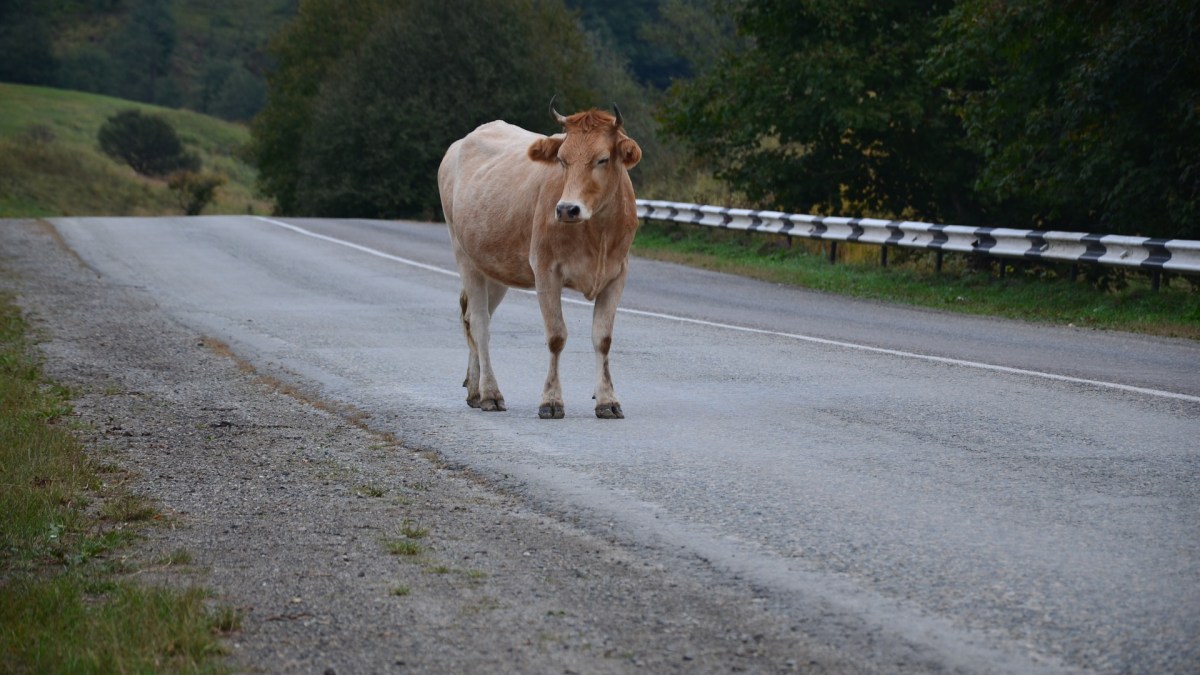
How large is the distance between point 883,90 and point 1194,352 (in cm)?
1366

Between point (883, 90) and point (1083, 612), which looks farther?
point (883, 90)

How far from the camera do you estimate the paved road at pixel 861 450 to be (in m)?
5.05

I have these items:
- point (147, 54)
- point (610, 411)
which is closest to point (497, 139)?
point (610, 411)

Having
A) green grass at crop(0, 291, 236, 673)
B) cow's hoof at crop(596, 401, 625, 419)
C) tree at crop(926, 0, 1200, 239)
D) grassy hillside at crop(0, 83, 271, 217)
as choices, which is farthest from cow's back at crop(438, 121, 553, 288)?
grassy hillside at crop(0, 83, 271, 217)

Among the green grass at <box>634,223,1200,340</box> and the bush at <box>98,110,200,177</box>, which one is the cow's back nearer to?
the green grass at <box>634,223,1200,340</box>

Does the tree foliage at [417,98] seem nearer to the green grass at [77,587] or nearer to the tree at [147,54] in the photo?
the green grass at [77,587]

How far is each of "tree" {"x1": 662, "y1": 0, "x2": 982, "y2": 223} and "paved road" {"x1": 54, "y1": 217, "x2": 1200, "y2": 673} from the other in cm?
938

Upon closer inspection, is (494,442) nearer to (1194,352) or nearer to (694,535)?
(694,535)

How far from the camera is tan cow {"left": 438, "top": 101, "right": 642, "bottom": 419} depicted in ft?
30.7

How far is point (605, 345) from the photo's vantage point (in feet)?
31.3

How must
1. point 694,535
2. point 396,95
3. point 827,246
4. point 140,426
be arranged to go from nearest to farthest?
point 694,535
point 140,426
point 827,246
point 396,95

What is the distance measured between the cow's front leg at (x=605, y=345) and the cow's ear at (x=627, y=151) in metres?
0.74

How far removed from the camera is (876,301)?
19.3m

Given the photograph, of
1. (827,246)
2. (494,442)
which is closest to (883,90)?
(827,246)
